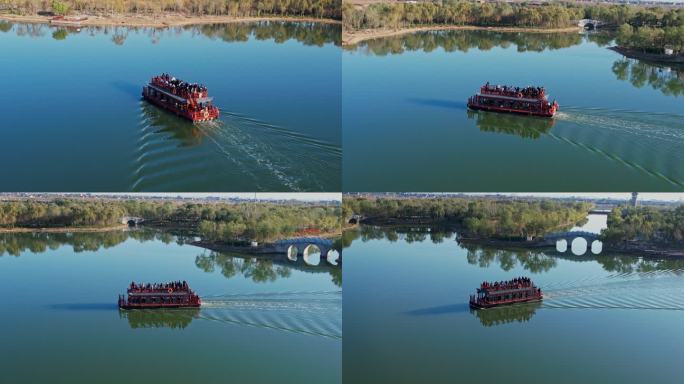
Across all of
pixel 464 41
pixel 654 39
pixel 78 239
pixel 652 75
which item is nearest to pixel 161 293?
pixel 78 239

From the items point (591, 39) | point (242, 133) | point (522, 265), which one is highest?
point (591, 39)

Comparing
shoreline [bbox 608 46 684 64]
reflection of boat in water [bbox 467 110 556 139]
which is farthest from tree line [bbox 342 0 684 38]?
reflection of boat in water [bbox 467 110 556 139]

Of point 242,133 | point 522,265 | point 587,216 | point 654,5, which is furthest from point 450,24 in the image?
point 242,133

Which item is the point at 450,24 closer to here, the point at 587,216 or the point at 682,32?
the point at 682,32

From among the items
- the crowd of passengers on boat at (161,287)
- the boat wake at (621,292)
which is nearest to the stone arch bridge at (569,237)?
the boat wake at (621,292)

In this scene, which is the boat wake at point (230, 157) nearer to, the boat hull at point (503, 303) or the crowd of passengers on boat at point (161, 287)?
the crowd of passengers on boat at point (161, 287)

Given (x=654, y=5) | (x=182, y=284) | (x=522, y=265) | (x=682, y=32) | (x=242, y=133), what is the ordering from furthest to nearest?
(x=654, y=5) → (x=682, y=32) → (x=522, y=265) → (x=182, y=284) → (x=242, y=133)
